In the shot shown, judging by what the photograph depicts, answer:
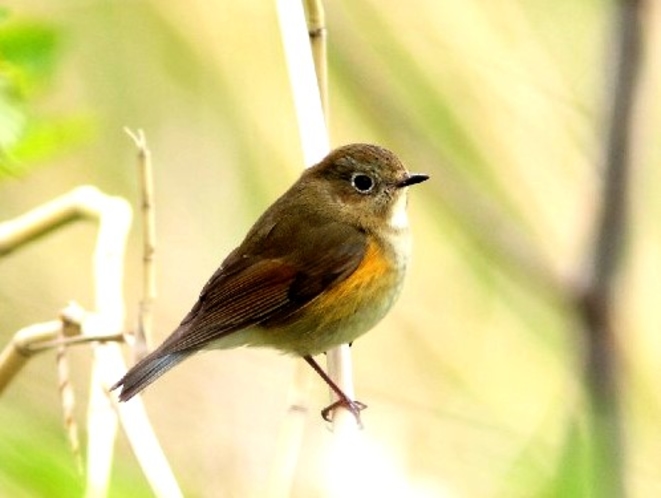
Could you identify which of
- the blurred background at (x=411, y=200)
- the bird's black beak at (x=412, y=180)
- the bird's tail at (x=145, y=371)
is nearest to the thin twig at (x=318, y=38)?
the bird's black beak at (x=412, y=180)

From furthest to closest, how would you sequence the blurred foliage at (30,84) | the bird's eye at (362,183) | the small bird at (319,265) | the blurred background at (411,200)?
the blurred background at (411,200) → the bird's eye at (362,183) → the small bird at (319,265) → the blurred foliage at (30,84)

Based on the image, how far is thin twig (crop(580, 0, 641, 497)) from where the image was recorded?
255 cm

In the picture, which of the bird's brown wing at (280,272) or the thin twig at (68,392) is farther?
the bird's brown wing at (280,272)

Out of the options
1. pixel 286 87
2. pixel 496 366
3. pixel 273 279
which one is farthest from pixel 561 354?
pixel 286 87

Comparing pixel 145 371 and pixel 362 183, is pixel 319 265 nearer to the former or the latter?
pixel 362 183

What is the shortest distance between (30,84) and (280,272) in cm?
116

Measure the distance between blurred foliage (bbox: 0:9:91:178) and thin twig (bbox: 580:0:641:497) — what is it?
1.16m

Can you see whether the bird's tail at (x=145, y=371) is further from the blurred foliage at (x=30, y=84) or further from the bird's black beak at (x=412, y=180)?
the bird's black beak at (x=412, y=180)

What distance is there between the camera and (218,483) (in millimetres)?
2785

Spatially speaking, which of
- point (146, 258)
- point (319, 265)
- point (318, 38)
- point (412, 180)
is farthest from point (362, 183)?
point (146, 258)

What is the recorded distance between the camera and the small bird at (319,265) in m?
3.46

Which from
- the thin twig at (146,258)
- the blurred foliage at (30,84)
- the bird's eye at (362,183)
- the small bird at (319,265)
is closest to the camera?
the blurred foliage at (30,84)

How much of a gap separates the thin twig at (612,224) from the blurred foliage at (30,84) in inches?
45.6

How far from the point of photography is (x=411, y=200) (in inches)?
207
